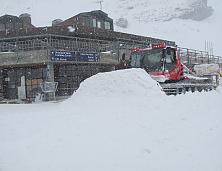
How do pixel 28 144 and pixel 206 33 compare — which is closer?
pixel 28 144

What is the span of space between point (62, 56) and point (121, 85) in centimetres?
948

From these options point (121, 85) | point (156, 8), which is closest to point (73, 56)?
point (121, 85)

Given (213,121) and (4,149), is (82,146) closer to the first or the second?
(4,149)

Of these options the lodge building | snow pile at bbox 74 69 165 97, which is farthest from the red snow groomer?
the lodge building

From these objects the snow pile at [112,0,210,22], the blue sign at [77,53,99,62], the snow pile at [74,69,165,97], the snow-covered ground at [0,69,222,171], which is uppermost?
the snow pile at [112,0,210,22]

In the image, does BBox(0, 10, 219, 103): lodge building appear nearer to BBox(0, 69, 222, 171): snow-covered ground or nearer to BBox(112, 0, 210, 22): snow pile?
BBox(0, 69, 222, 171): snow-covered ground

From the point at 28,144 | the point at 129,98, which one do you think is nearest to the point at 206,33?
the point at 129,98

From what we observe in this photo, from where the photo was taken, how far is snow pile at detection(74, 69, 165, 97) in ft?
55.4

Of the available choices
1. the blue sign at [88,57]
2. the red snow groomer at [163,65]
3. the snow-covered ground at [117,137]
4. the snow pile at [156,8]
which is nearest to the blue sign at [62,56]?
the blue sign at [88,57]

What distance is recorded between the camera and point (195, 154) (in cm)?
952

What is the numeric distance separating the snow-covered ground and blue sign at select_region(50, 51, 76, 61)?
31.6ft

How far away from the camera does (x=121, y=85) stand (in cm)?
1723

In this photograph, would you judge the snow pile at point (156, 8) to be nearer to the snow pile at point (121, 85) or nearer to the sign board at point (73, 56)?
the sign board at point (73, 56)

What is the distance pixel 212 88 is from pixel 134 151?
1907 centimetres
